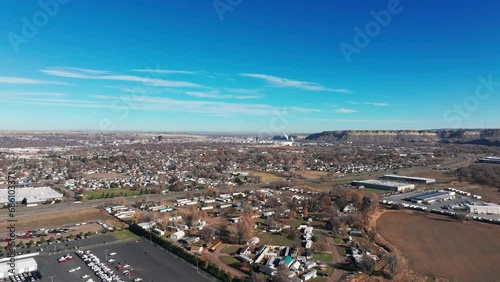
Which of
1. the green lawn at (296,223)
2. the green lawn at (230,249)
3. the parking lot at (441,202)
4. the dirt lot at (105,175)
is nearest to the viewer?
the green lawn at (230,249)

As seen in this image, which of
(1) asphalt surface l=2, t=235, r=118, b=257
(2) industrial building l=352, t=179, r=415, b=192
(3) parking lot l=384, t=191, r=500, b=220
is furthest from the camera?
(2) industrial building l=352, t=179, r=415, b=192

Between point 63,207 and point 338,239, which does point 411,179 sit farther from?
point 63,207

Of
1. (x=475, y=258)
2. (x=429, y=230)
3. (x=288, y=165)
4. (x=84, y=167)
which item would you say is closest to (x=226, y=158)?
(x=288, y=165)

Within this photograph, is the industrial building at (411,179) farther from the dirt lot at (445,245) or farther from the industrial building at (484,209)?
the dirt lot at (445,245)

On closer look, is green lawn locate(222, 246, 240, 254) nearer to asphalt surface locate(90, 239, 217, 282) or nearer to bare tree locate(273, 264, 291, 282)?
asphalt surface locate(90, 239, 217, 282)

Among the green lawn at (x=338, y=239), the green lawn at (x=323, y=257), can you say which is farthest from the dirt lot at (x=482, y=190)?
the green lawn at (x=323, y=257)

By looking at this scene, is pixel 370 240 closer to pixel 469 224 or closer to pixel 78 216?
pixel 469 224

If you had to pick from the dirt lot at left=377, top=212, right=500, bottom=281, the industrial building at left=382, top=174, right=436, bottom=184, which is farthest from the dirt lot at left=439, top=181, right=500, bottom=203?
the dirt lot at left=377, top=212, right=500, bottom=281
